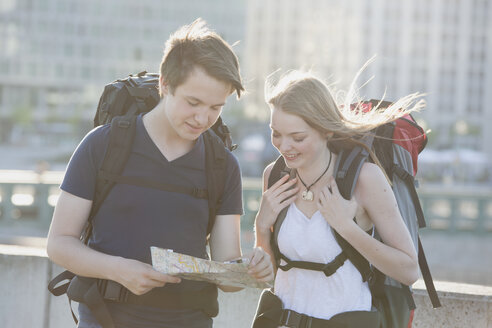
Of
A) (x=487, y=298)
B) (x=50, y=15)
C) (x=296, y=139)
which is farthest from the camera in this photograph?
(x=50, y=15)

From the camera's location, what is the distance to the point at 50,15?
7762cm

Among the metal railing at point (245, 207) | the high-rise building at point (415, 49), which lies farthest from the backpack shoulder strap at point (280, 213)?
the high-rise building at point (415, 49)

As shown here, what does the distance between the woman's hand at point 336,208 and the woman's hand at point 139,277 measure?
1.96 ft

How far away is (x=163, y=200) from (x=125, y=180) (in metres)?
0.14

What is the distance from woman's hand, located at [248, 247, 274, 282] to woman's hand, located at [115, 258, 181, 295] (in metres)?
0.26

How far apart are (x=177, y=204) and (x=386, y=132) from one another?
0.84m

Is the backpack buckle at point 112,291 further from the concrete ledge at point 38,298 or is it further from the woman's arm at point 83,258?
the concrete ledge at point 38,298

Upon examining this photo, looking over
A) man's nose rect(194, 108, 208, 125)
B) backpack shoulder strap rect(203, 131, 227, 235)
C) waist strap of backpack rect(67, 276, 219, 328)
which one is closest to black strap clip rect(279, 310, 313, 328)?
waist strap of backpack rect(67, 276, 219, 328)

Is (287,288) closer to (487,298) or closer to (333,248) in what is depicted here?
(333,248)

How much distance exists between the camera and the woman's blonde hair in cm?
253

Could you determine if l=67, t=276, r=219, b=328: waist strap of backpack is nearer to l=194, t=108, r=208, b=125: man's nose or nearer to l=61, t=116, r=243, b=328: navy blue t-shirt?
l=61, t=116, r=243, b=328: navy blue t-shirt

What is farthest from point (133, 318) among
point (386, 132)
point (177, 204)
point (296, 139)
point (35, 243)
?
point (35, 243)

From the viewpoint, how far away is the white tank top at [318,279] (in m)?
2.52

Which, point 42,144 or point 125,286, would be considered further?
point 42,144
